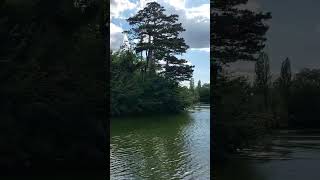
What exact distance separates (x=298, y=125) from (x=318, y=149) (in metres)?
0.29

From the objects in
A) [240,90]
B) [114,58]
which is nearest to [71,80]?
[114,58]

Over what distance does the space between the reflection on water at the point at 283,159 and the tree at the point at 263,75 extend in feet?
1.35

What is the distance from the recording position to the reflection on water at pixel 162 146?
18.1 ft

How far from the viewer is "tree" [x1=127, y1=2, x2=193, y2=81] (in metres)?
5.90

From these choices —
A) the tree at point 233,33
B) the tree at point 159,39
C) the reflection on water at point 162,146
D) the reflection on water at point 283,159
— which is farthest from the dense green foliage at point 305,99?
the tree at point 159,39

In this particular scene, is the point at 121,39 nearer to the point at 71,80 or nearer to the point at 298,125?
the point at 71,80

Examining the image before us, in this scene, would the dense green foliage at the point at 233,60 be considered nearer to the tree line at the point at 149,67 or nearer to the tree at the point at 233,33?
the tree at the point at 233,33

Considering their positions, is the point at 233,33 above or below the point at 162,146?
above

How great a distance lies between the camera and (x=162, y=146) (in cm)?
598

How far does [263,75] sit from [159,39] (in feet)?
5.60

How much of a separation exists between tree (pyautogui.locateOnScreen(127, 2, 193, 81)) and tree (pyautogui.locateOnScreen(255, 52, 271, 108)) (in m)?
1.14

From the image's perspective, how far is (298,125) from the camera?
4738 millimetres

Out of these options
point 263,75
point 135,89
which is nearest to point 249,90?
point 263,75

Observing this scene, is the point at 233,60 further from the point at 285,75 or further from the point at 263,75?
the point at 285,75
